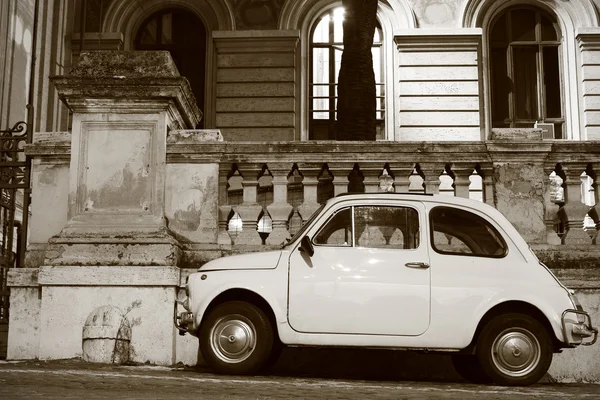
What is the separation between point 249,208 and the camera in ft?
29.1

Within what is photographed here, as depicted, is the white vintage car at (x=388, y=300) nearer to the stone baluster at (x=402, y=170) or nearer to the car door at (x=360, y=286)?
the car door at (x=360, y=286)

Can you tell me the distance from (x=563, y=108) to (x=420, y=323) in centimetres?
1520

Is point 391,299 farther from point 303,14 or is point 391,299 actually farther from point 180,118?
point 303,14

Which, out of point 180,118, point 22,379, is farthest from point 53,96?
point 22,379

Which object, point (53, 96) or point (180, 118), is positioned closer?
point (180, 118)

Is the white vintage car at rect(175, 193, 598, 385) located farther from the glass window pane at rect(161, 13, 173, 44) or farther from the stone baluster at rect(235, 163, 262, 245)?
the glass window pane at rect(161, 13, 173, 44)

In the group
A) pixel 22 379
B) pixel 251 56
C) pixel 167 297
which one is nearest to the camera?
pixel 22 379

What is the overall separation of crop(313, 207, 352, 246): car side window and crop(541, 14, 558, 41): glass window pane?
1541 centimetres

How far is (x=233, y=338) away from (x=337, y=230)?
1279 mm

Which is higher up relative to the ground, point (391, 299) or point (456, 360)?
point (391, 299)

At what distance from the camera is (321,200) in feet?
30.7

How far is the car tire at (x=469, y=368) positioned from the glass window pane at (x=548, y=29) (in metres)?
15.1

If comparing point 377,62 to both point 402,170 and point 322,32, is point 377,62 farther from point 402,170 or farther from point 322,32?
point 402,170

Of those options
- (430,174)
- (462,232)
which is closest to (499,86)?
(430,174)
